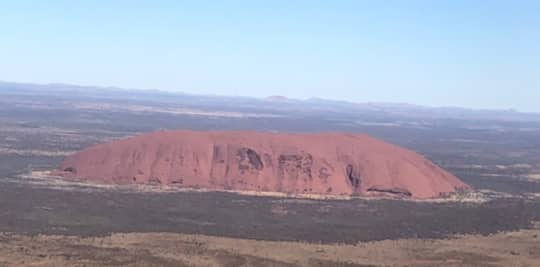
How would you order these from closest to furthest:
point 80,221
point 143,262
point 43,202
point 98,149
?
point 143,262 → point 80,221 → point 43,202 → point 98,149

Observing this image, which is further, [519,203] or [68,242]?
[519,203]

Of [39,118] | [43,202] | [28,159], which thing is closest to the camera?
[43,202]

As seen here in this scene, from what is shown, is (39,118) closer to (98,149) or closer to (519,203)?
(98,149)

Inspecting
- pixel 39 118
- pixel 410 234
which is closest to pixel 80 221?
pixel 410 234

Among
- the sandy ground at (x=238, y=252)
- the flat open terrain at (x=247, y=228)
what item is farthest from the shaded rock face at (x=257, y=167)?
the sandy ground at (x=238, y=252)

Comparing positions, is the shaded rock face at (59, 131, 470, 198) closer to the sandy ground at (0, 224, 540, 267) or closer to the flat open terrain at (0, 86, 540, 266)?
the flat open terrain at (0, 86, 540, 266)

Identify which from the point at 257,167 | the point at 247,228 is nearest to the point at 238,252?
the point at 247,228

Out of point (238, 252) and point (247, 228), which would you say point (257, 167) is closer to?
point (247, 228)
